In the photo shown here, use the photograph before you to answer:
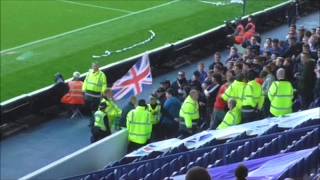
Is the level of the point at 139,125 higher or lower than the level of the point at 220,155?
higher

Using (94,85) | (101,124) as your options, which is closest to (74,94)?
(94,85)

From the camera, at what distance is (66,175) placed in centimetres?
1198

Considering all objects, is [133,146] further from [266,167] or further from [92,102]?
[266,167]

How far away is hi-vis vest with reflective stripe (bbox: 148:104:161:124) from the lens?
42.1ft

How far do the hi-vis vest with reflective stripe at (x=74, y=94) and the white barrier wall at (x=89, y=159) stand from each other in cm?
329

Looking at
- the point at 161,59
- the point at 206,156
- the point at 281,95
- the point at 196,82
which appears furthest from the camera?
the point at 161,59

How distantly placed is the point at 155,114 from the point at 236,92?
146 centimetres

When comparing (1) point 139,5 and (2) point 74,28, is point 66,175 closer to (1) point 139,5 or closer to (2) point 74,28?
(2) point 74,28

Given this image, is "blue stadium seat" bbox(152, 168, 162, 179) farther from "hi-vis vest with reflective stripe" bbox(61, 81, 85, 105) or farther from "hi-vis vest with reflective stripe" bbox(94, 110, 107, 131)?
"hi-vis vest with reflective stripe" bbox(61, 81, 85, 105)

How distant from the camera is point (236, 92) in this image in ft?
41.9

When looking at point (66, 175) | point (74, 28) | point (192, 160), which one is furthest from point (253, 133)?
point (74, 28)

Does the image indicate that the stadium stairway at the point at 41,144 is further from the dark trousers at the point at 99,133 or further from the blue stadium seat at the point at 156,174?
the blue stadium seat at the point at 156,174

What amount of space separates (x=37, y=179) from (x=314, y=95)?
18.1 feet

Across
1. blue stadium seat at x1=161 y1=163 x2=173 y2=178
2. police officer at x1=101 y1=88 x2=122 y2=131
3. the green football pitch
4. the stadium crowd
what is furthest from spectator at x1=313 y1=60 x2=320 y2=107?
the green football pitch
